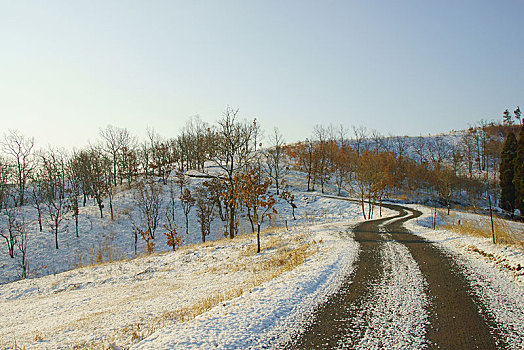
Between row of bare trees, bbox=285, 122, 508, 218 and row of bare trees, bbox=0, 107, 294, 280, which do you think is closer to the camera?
row of bare trees, bbox=0, 107, 294, 280

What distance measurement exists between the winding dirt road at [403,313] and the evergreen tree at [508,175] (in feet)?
155

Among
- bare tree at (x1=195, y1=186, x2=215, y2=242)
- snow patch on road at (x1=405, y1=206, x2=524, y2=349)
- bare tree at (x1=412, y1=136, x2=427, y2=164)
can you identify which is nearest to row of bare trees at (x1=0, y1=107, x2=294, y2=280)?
bare tree at (x1=195, y1=186, x2=215, y2=242)

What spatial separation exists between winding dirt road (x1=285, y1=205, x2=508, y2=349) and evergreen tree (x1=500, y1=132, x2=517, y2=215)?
47103 mm

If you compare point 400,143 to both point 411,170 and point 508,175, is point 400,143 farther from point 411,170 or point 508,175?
point 508,175

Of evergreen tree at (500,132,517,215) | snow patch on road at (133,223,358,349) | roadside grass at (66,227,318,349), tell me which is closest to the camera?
snow patch on road at (133,223,358,349)

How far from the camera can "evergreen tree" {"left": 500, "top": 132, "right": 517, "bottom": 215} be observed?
4456cm

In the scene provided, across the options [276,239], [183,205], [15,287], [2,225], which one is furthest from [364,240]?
[2,225]

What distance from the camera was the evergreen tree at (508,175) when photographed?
146ft

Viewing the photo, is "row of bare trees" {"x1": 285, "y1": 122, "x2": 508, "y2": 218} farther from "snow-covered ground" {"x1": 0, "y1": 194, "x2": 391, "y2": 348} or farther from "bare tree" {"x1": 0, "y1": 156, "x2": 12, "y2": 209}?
"bare tree" {"x1": 0, "y1": 156, "x2": 12, "y2": 209}

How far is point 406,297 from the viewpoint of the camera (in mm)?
7035

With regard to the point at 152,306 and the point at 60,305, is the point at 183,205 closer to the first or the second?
the point at 60,305

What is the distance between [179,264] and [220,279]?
6.25m

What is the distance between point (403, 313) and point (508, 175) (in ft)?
175

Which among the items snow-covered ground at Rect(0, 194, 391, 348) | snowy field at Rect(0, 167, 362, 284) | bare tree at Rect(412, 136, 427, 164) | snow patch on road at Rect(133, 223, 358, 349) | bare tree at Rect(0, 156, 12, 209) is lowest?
snowy field at Rect(0, 167, 362, 284)
